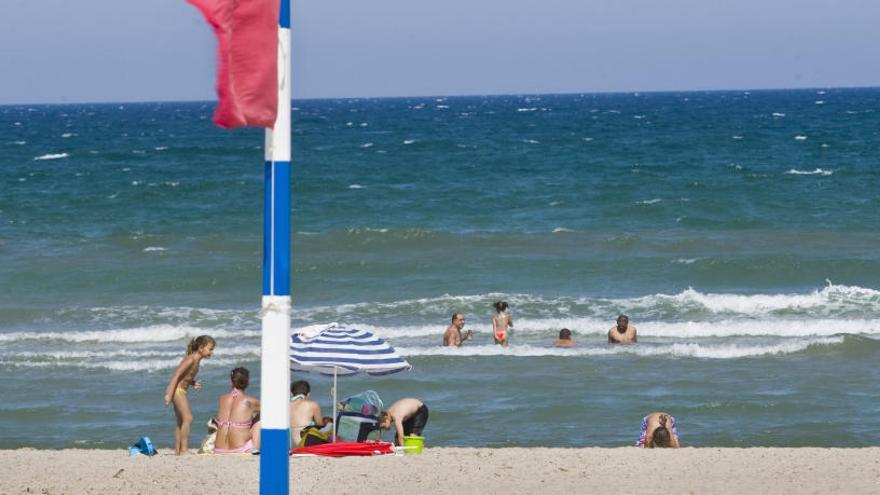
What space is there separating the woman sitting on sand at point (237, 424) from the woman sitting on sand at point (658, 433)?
12.6ft

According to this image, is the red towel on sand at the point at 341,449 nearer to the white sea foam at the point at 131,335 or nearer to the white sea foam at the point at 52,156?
the white sea foam at the point at 131,335

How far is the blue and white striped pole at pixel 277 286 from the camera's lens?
6.36m

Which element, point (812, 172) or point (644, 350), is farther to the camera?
point (812, 172)

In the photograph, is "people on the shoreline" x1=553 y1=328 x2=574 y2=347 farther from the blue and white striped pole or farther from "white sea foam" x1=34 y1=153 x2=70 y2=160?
"white sea foam" x1=34 y1=153 x2=70 y2=160

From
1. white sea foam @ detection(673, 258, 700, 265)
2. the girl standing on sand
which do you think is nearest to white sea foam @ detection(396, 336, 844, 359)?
the girl standing on sand

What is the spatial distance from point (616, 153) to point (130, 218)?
25.5 meters

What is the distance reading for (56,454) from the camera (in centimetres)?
1255

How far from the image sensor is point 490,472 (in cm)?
1124

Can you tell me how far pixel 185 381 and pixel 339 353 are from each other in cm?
145

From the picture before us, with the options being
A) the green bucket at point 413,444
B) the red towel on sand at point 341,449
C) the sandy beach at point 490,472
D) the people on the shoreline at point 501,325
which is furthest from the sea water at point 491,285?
the red towel on sand at point 341,449

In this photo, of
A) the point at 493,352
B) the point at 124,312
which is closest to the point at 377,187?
the point at 124,312

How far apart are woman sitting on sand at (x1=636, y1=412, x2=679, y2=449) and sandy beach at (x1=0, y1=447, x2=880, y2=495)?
0.71m

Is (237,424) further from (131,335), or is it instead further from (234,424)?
(131,335)

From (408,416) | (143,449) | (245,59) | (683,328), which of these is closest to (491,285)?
(683,328)
